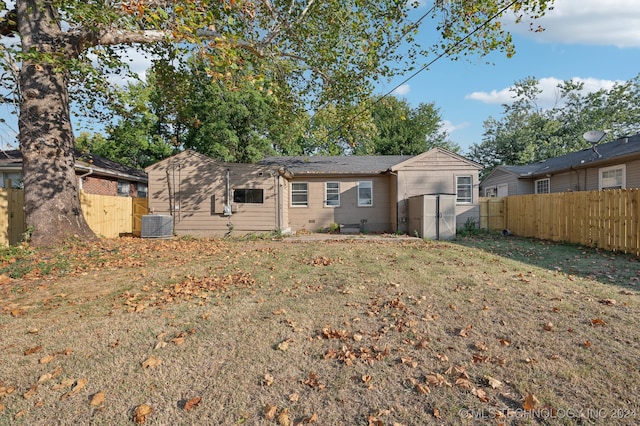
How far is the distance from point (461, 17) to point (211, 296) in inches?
420

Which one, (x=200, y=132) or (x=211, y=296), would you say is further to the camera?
(x=200, y=132)

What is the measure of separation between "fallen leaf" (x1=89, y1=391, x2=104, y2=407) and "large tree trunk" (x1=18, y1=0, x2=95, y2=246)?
7.01m

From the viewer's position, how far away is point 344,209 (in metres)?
15.7

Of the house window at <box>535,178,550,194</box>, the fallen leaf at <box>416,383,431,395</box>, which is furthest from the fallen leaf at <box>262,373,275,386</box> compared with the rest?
the house window at <box>535,178,550,194</box>

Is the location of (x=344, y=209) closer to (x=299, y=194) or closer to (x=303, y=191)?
(x=303, y=191)

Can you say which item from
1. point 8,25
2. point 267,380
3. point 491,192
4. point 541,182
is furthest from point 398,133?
point 267,380

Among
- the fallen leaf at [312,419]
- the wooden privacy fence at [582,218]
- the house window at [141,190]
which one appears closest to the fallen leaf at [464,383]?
the fallen leaf at [312,419]

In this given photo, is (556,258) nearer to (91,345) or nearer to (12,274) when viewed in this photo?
(91,345)

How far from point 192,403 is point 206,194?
1171 cm

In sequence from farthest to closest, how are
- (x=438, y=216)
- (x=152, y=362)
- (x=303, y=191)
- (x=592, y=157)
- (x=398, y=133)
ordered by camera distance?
(x=398, y=133) → (x=303, y=191) → (x=592, y=157) → (x=438, y=216) → (x=152, y=362)

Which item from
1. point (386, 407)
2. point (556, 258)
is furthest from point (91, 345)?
point (556, 258)

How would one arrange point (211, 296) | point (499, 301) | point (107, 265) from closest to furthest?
point (499, 301) < point (211, 296) < point (107, 265)

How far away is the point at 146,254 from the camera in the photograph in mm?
8102

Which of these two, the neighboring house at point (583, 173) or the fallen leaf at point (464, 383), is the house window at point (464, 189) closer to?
the neighboring house at point (583, 173)
